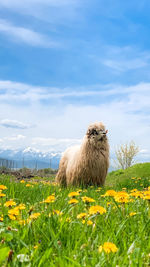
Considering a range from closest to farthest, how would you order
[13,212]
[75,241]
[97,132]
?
[75,241] → [13,212] → [97,132]

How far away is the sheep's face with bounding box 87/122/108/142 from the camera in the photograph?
770 centimetres

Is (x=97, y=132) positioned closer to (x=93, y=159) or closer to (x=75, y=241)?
(x=93, y=159)

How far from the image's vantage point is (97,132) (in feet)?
25.4

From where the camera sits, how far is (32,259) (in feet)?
5.44

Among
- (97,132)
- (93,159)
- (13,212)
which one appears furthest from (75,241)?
(93,159)

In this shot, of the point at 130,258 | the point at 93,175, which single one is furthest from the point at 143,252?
the point at 93,175

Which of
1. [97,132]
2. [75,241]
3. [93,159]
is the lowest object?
[75,241]

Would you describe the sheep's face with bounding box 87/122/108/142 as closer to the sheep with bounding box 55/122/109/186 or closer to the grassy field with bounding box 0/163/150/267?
the sheep with bounding box 55/122/109/186

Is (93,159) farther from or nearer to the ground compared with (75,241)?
farther from the ground

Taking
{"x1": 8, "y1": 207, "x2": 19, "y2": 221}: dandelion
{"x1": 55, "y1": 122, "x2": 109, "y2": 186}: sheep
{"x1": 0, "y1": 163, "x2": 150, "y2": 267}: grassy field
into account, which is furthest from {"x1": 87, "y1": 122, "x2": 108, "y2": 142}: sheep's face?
{"x1": 8, "y1": 207, "x2": 19, "y2": 221}: dandelion

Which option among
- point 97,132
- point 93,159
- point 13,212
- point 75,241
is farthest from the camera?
point 93,159

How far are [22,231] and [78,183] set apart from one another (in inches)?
237

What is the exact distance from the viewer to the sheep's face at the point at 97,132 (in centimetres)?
770

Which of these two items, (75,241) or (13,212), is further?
(13,212)
